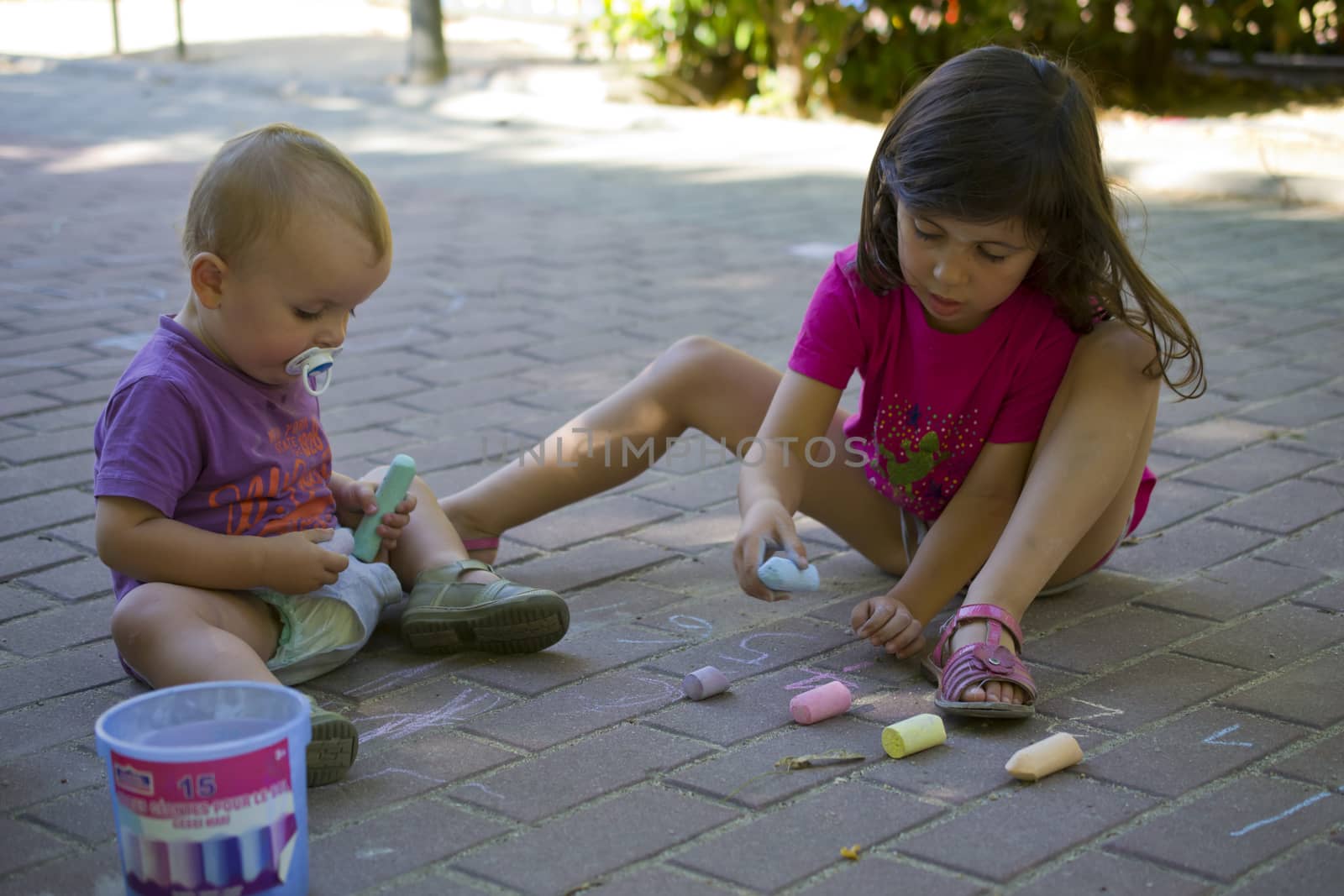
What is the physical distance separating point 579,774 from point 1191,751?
82 centimetres

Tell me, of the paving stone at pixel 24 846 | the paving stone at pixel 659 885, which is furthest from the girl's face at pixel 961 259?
the paving stone at pixel 24 846

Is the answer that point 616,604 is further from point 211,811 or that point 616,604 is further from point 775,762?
point 211,811

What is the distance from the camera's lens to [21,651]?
89.1 inches

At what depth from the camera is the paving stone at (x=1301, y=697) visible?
2.05 metres

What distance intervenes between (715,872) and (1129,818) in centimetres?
52

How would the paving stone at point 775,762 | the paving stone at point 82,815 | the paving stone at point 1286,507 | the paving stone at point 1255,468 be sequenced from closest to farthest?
1. the paving stone at point 82,815
2. the paving stone at point 775,762
3. the paving stone at point 1286,507
4. the paving stone at point 1255,468

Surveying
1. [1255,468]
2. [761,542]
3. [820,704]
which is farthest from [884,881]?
[1255,468]

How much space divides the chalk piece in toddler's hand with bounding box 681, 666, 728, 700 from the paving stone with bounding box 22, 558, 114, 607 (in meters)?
1.01

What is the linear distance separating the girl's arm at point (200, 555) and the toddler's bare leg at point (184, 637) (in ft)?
0.10

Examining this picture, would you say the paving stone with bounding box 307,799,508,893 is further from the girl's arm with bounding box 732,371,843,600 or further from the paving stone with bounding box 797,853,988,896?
the girl's arm with bounding box 732,371,843,600

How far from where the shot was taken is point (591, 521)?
294 centimetres

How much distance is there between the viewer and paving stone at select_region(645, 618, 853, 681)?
2246mm

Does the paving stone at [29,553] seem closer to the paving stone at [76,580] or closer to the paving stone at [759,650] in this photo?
A: the paving stone at [76,580]

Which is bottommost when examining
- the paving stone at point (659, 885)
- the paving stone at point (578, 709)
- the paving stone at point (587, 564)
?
the paving stone at point (587, 564)
